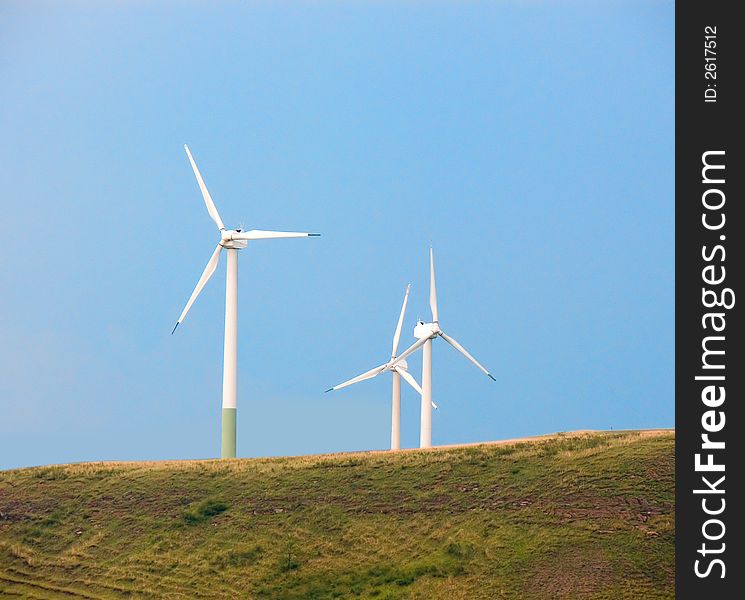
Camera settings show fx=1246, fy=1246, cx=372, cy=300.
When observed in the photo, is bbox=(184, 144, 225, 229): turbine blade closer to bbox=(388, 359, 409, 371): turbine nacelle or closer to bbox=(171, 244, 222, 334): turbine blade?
bbox=(171, 244, 222, 334): turbine blade

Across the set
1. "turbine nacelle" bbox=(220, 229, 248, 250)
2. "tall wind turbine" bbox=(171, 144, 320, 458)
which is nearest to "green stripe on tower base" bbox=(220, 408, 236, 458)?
"tall wind turbine" bbox=(171, 144, 320, 458)

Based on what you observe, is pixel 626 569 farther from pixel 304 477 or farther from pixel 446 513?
pixel 304 477

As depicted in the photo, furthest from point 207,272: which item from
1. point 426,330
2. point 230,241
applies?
point 426,330

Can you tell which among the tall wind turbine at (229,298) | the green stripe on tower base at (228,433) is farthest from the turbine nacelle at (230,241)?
the green stripe on tower base at (228,433)

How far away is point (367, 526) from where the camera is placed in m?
89.4

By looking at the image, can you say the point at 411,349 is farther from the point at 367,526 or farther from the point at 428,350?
the point at 367,526

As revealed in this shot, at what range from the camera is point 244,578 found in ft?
279

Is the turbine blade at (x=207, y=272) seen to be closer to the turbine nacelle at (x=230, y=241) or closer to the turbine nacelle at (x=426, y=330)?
the turbine nacelle at (x=230, y=241)

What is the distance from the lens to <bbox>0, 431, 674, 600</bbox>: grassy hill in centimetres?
8112

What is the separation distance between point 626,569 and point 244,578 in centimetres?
2562

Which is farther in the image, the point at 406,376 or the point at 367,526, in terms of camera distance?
the point at 406,376

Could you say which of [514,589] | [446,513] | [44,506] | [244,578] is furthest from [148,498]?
[514,589]

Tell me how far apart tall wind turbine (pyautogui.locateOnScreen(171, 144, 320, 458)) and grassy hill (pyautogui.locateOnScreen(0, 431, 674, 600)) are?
13.0 feet

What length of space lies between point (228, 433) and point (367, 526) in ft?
66.3
